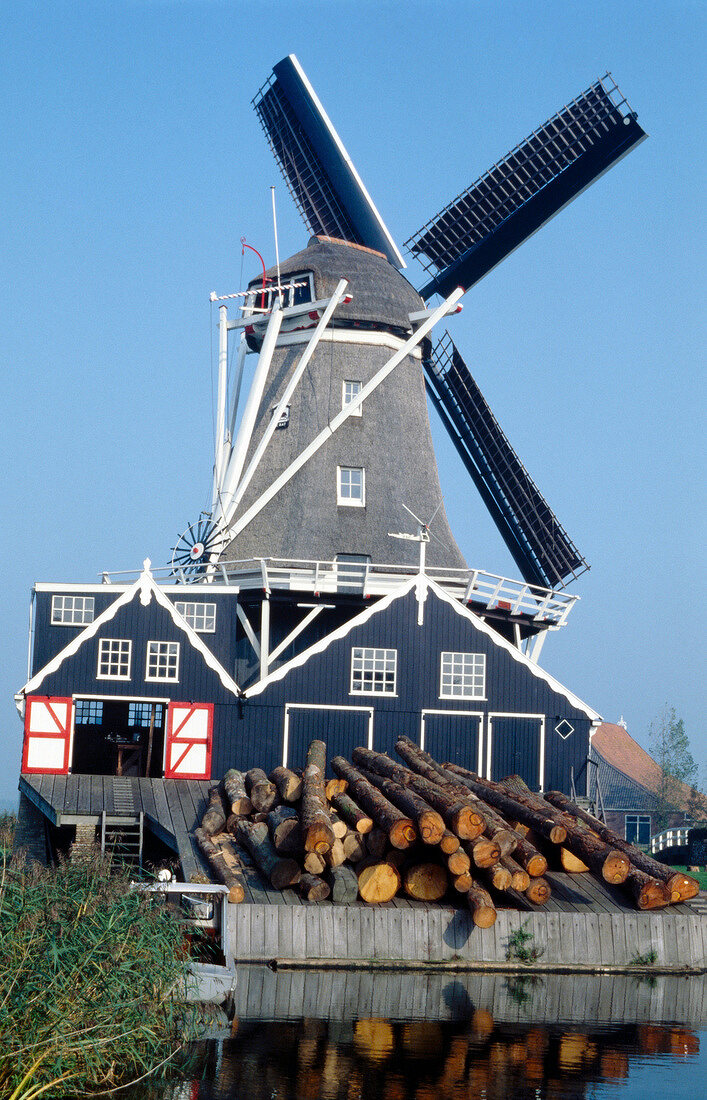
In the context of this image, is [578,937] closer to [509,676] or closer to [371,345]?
[509,676]

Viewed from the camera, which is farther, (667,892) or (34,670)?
(34,670)

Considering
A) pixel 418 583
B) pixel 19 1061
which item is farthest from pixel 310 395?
pixel 19 1061

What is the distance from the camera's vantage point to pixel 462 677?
97.2 feet

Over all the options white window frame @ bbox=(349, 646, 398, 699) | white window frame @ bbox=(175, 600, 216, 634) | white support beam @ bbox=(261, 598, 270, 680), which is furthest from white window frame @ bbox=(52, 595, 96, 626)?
white window frame @ bbox=(349, 646, 398, 699)

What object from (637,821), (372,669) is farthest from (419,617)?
(637,821)

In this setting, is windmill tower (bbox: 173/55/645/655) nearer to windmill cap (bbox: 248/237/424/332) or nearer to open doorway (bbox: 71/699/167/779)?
windmill cap (bbox: 248/237/424/332)

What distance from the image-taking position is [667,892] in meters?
20.6

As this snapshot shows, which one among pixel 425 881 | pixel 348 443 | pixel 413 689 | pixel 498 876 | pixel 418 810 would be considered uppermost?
pixel 348 443

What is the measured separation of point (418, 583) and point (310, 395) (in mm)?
6762

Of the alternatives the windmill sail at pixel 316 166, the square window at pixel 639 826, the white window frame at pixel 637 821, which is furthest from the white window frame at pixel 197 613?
the square window at pixel 639 826

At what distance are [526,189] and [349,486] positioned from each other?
11.0 meters

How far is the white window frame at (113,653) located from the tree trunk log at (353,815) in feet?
24.5

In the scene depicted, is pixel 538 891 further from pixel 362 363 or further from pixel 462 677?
pixel 362 363

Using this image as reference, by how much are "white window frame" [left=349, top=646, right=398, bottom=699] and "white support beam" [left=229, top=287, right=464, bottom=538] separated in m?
4.85
